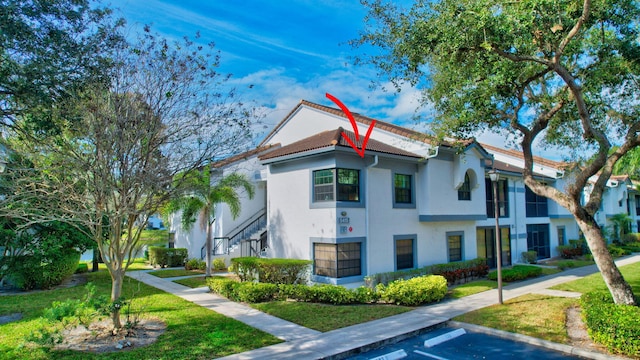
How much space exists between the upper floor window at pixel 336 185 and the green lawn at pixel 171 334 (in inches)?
243

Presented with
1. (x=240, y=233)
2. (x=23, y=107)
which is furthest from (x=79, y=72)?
(x=240, y=233)

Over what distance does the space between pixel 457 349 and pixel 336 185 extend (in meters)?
7.41

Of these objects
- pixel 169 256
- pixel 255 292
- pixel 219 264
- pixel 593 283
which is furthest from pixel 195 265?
pixel 593 283

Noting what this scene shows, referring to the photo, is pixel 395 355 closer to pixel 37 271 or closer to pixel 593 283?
pixel 593 283

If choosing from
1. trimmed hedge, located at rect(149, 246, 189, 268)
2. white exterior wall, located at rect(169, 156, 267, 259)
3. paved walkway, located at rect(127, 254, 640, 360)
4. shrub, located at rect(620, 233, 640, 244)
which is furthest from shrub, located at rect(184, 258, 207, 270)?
shrub, located at rect(620, 233, 640, 244)

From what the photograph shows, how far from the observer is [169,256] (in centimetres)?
2311

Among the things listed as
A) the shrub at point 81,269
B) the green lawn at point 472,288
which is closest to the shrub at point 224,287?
the green lawn at point 472,288

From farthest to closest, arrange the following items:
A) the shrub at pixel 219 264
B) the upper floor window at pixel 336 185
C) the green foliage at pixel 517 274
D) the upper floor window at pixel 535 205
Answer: the upper floor window at pixel 535 205 < the shrub at pixel 219 264 < the green foliage at pixel 517 274 < the upper floor window at pixel 336 185

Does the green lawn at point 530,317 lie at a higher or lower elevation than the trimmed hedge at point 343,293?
lower

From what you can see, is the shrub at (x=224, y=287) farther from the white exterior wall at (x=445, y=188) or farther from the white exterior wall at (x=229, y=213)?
the white exterior wall at (x=445, y=188)

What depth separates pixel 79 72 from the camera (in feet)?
28.8

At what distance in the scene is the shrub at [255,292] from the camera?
1300 cm

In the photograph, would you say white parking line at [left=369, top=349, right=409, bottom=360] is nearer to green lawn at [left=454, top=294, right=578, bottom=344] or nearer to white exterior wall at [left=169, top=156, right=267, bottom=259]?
green lawn at [left=454, top=294, right=578, bottom=344]

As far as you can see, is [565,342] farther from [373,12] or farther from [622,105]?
[373,12]
